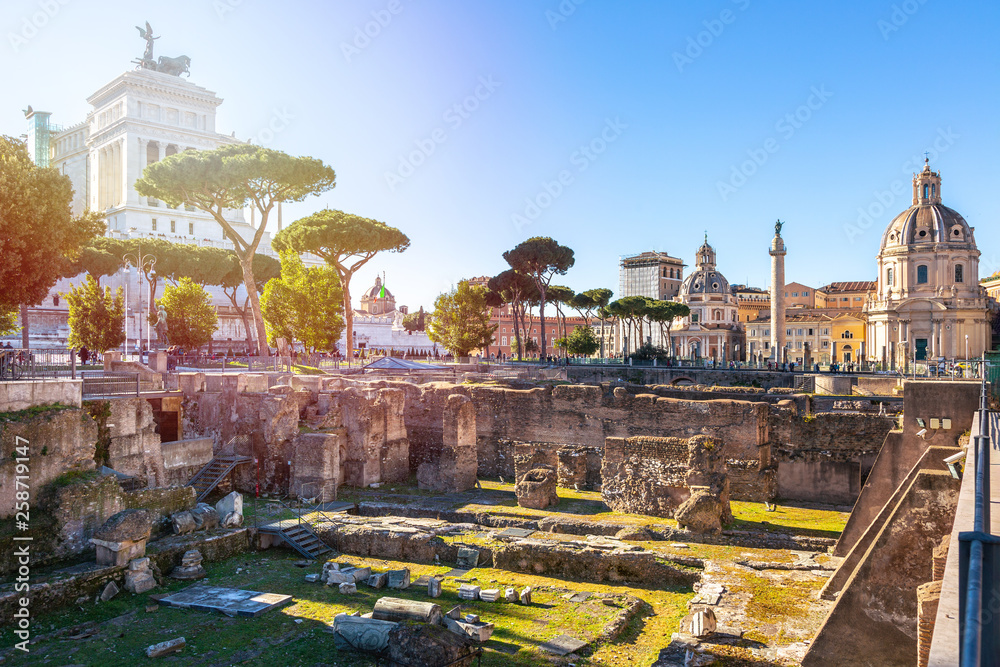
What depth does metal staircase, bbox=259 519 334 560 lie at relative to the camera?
1197cm

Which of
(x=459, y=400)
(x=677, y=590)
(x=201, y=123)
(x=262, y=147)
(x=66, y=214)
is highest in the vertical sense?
(x=201, y=123)

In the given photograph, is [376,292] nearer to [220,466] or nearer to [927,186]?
[927,186]

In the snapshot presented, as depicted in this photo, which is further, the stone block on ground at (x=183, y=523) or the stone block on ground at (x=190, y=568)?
the stone block on ground at (x=183, y=523)

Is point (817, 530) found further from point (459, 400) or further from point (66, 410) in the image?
point (66, 410)

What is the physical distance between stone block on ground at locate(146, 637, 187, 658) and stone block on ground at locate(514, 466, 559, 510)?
23.5 ft

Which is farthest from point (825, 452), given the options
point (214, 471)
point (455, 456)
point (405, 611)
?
point (214, 471)

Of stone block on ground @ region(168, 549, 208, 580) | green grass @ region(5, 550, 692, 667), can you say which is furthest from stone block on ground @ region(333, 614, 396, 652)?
stone block on ground @ region(168, 549, 208, 580)

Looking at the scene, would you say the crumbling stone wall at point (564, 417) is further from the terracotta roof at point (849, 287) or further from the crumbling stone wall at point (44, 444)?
the terracotta roof at point (849, 287)

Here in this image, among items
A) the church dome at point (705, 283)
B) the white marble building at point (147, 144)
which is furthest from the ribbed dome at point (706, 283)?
the white marble building at point (147, 144)

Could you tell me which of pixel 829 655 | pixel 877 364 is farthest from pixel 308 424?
pixel 877 364

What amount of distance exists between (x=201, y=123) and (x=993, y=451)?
76871mm

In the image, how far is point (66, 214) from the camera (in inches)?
624

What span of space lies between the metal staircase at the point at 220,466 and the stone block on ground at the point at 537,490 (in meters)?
6.94

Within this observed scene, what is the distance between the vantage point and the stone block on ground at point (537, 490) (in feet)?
45.2
